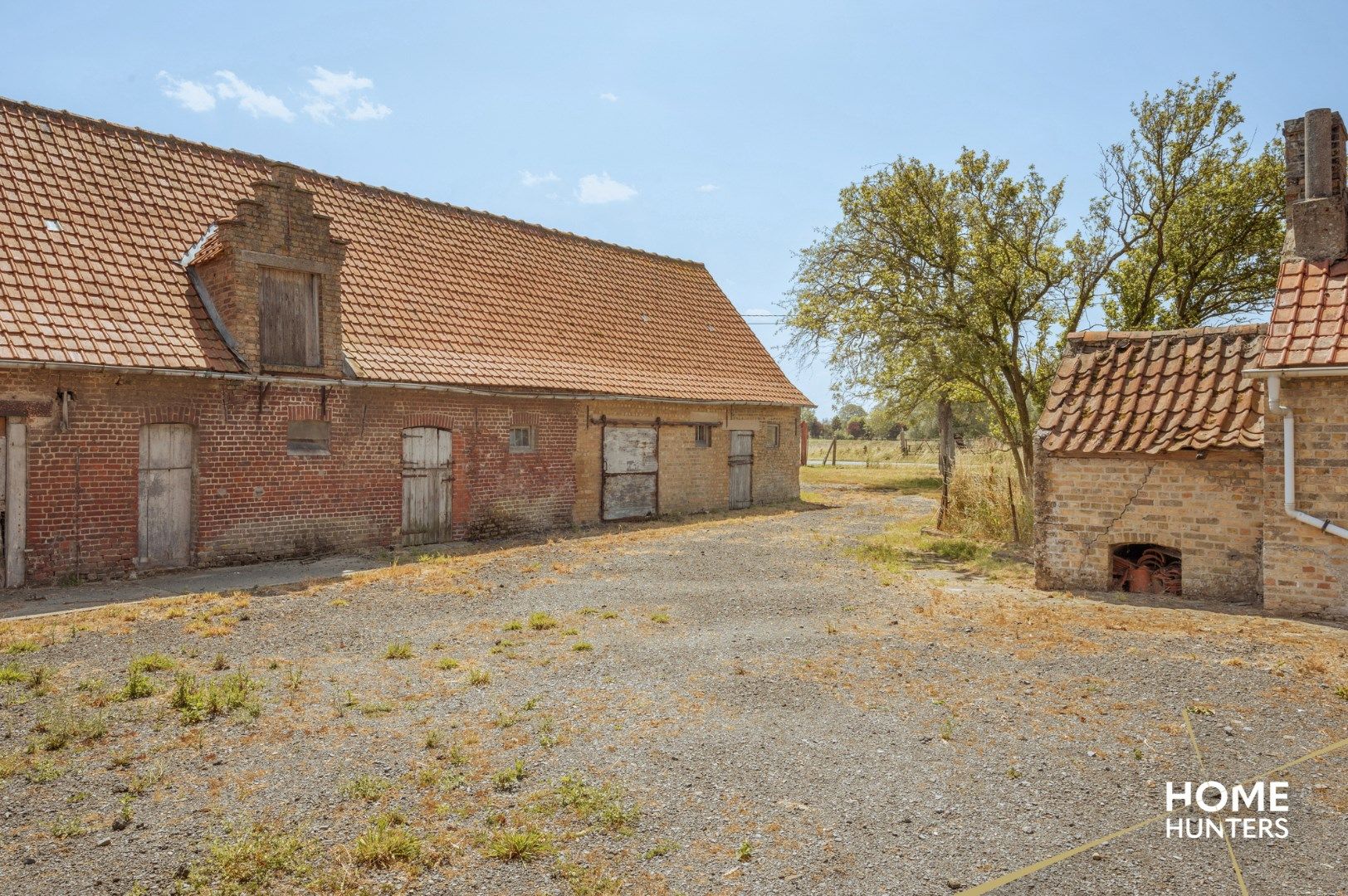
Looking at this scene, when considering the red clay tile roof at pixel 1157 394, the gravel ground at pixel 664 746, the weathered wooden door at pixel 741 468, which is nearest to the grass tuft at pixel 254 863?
the gravel ground at pixel 664 746

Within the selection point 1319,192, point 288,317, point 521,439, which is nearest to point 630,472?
point 521,439

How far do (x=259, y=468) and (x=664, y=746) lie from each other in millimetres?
9485

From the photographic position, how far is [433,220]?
18.0 m

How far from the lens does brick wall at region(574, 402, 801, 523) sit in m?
17.4

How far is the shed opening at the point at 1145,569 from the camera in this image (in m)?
10.3

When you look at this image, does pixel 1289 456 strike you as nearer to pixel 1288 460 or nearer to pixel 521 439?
pixel 1288 460

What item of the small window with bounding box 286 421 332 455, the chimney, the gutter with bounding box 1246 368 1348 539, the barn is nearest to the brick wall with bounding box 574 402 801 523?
the barn

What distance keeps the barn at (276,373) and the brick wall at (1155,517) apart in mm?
9249

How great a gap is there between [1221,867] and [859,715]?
2.39m

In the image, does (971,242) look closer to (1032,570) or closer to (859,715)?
(1032,570)

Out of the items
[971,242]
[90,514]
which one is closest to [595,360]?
[971,242]

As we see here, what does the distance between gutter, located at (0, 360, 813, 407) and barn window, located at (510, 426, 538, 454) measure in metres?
0.63

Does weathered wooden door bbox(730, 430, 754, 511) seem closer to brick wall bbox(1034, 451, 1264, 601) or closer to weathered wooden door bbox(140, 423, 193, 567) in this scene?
brick wall bbox(1034, 451, 1264, 601)

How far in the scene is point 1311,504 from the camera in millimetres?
8852
